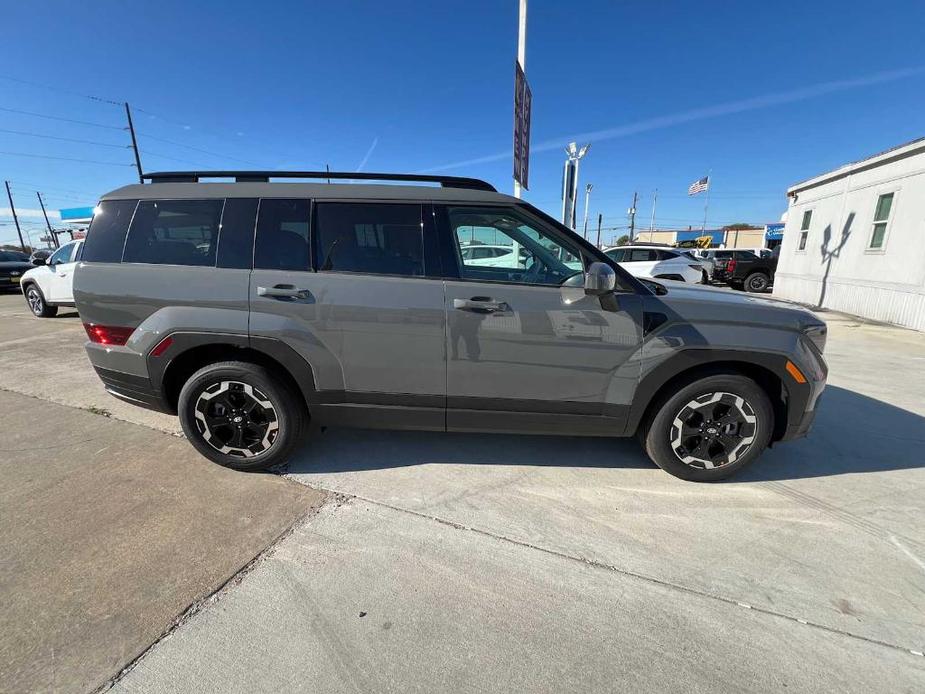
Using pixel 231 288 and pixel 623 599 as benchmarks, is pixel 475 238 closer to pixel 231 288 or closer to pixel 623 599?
pixel 231 288

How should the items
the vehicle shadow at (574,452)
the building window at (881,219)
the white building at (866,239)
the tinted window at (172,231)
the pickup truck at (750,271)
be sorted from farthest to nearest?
the pickup truck at (750,271) → the building window at (881,219) → the white building at (866,239) → the vehicle shadow at (574,452) → the tinted window at (172,231)

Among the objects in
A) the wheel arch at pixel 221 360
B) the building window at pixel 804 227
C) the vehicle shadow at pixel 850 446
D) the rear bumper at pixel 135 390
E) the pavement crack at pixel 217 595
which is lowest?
the vehicle shadow at pixel 850 446

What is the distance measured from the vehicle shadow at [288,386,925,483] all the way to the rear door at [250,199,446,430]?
590 mm

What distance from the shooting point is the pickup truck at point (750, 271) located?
15484mm

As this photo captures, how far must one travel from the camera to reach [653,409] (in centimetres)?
282

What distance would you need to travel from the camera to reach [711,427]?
2754mm

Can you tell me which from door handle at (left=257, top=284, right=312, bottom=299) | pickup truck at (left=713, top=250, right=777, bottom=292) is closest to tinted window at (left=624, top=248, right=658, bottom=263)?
pickup truck at (left=713, top=250, right=777, bottom=292)

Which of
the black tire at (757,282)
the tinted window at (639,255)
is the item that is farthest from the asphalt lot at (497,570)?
the black tire at (757,282)

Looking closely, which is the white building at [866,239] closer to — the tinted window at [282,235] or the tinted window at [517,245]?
the tinted window at [517,245]

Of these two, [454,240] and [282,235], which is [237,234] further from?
[454,240]

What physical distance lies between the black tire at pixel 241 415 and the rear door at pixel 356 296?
0.29 m

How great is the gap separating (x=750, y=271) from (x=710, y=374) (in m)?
16.0

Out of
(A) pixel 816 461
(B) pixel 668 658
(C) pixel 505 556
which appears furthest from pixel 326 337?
(A) pixel 816 461

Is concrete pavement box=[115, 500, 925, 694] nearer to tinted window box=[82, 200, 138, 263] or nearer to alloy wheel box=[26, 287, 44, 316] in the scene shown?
tinted window box=[82, 200, 138, 263]
